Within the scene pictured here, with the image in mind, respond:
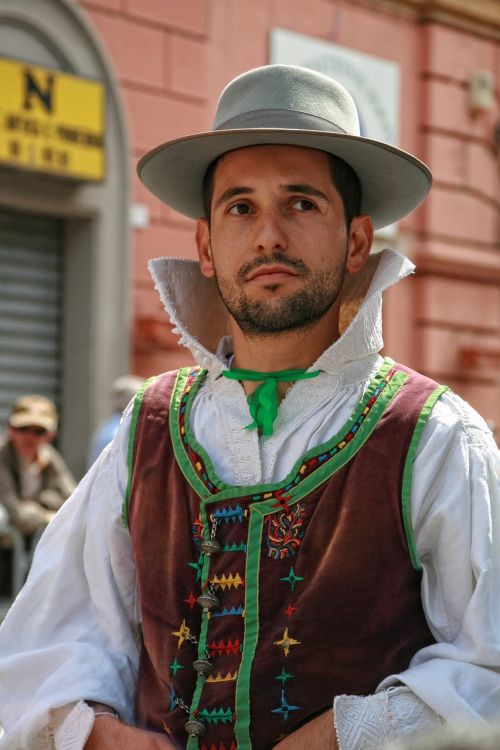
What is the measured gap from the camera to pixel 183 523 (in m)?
2.45

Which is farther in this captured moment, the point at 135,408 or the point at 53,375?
the point at 53,375

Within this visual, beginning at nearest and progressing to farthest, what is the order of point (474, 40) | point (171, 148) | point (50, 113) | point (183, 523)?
point (183, 523), point (171, 148), point (50, 113), point (474, 40)

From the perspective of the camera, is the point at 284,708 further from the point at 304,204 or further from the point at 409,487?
the point at 304,204

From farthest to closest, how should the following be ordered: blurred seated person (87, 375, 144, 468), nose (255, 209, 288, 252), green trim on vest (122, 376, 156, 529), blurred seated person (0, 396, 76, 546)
Result: 1. blurred seated person (87, 375, 144, 468)
2. blurred seated person (0, 396, 76, 546)
3. green trim on vest (122, 376, 156, 529)
4. nose (255, 209, 288, 252)

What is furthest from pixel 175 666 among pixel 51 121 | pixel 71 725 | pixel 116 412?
pixel 51 121

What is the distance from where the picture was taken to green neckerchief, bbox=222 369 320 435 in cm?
251

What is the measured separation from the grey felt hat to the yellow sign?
6399mm

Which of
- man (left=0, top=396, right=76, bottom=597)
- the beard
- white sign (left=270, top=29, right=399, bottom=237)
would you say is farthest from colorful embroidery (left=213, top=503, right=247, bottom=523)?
white sign (left=270, top=29, right=399, bottom=237)

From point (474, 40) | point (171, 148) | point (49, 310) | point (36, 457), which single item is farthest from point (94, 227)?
point (171, 148)

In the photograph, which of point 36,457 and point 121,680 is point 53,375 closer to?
point 36,457

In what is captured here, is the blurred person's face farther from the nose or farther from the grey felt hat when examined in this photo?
the nose

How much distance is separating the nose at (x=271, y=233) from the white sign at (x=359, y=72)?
8.31 metres

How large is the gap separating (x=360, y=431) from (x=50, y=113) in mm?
7158

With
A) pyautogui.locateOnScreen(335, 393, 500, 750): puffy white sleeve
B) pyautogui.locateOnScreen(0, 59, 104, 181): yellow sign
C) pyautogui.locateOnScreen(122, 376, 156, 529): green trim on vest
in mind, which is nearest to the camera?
pyautogui.locateOnScreen(335, 393, 500, 750): puffy white sleeve
